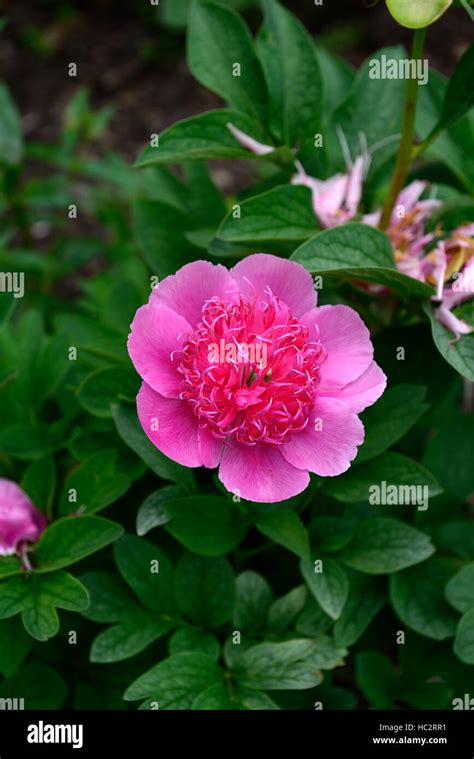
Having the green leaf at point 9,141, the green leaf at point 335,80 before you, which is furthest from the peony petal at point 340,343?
the green leaf at point 9,141


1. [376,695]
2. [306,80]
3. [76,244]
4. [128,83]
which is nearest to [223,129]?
[306,80]

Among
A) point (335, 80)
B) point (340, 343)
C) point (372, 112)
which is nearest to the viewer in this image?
point (340, 343)

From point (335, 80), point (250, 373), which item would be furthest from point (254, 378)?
point (335, 80)

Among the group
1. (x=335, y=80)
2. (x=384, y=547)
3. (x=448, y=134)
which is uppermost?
(x=335, y=80)

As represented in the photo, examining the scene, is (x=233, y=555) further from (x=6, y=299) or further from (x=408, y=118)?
(x=408, y=118)

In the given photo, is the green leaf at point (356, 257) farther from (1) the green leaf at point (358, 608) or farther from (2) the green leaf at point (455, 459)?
(1) the green leaf at point (358, 608)

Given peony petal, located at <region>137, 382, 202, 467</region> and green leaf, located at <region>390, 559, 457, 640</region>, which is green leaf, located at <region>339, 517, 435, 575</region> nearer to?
green leaf, located at <region>390, 559, 457, 640</region>

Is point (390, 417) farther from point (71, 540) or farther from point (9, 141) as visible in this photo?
point (9, 141)
